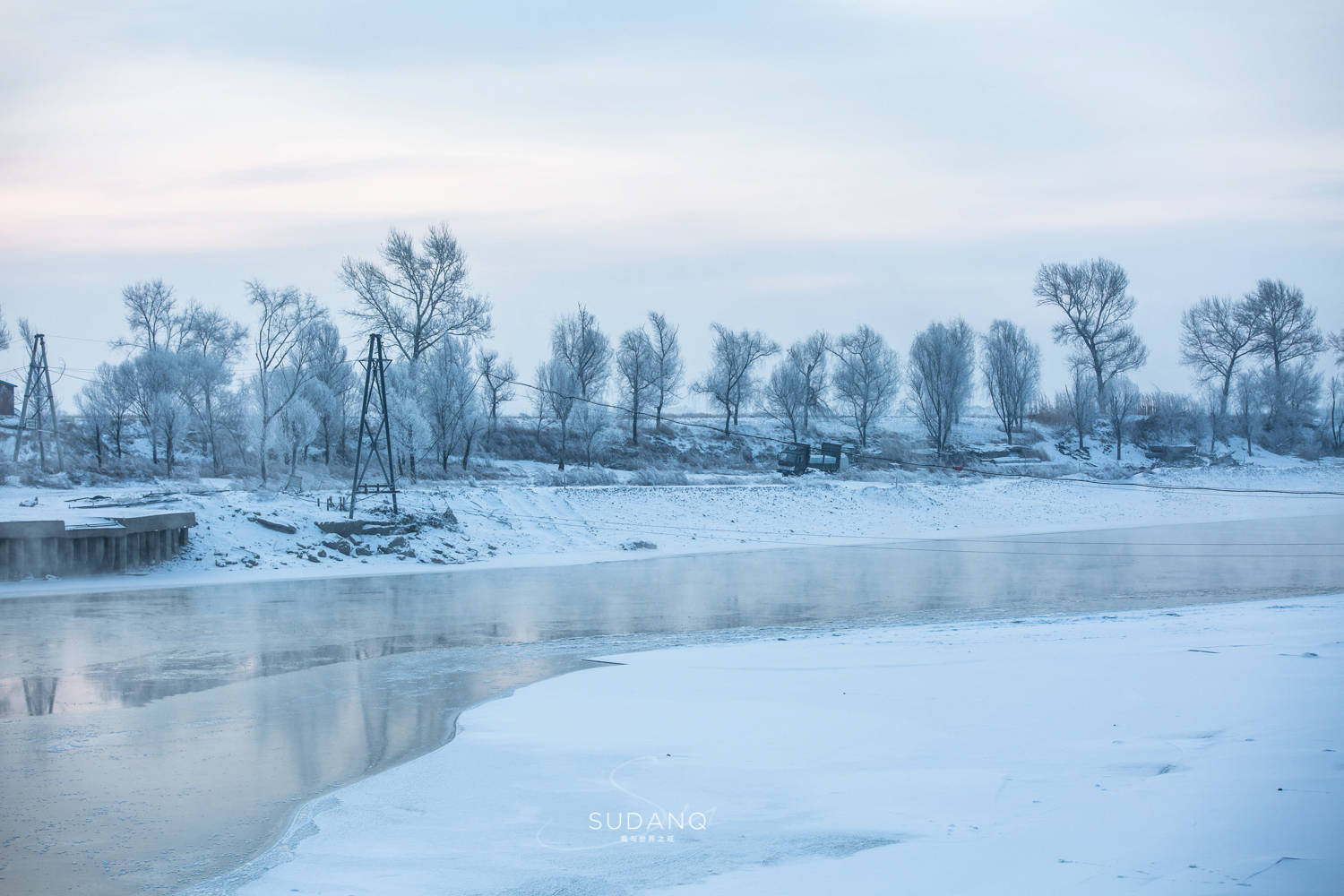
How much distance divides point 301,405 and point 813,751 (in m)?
40.1

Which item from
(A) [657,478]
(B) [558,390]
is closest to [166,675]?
(A) [657,478]

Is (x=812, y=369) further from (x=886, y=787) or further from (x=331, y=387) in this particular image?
(x=886, y=787)

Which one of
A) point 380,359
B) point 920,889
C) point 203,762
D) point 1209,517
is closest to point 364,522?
point 380,359

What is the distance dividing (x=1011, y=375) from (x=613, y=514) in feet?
154

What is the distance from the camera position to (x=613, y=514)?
28.9 m

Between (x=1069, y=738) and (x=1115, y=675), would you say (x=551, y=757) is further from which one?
(x=1115, y=675)

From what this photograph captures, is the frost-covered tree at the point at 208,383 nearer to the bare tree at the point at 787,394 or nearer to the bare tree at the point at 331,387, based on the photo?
the bare tree at the point at 331,387

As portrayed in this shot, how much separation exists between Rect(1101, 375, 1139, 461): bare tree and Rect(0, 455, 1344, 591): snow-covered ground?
58.7 feet

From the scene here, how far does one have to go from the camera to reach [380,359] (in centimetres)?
2370

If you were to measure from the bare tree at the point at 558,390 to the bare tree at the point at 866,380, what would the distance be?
668 inches

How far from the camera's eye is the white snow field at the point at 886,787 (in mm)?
4754

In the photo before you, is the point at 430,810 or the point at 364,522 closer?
the point at 430,810

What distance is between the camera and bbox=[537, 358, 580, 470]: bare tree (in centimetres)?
5262

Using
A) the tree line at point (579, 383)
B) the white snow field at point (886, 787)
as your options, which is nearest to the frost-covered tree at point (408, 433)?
the tree line at point (579, 383)
